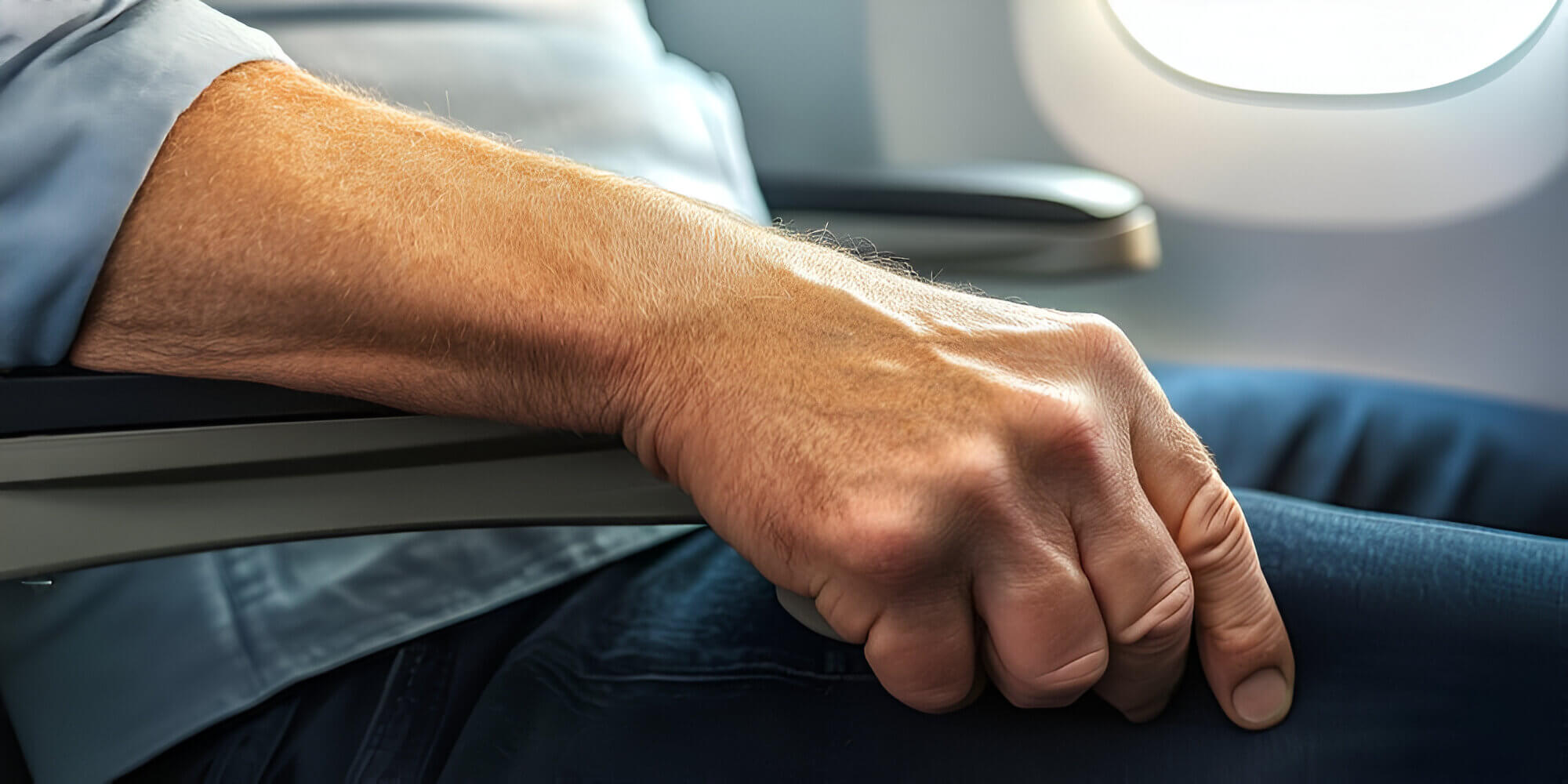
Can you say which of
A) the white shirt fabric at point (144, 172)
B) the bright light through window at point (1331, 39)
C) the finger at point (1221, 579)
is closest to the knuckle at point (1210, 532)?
the finger at point (1221, 579)

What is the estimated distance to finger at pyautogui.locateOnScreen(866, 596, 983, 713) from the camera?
1.54 feet

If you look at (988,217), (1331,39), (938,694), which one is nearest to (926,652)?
(938,694)

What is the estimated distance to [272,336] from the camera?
0.48 m

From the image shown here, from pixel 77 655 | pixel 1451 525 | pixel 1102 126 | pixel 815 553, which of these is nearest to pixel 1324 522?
pixel 1451 525

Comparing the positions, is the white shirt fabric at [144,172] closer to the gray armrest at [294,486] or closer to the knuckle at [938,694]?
the gray armrest at [294,486]

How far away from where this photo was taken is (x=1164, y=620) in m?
0.48

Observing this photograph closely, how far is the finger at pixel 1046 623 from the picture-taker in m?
0.46

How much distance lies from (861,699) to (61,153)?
1.53ft

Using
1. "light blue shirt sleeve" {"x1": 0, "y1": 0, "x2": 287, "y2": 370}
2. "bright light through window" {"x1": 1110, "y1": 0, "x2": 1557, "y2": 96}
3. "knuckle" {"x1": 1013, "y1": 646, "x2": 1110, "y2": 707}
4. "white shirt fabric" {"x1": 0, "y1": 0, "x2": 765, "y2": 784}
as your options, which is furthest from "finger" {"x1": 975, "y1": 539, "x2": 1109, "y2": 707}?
"bright light through window" {"x1": 1110, "y1": 0, "x2": 1557, "y2": 96}

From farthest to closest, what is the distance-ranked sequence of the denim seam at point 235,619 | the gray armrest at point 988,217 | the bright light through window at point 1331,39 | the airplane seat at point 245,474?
the bright light through window at point 1331,39 → the gray armrest at point 988,217 → the denim seam at point 235,619 → the airplane seat at point 245,474

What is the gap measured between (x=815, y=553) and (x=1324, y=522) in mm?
322

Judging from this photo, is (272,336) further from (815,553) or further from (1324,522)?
(1324,522)

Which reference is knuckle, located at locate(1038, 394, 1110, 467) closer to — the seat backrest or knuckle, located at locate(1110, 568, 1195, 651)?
knuckle, located at locate(1110, 568, 1195, 651)

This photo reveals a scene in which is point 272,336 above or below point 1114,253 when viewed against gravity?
above
